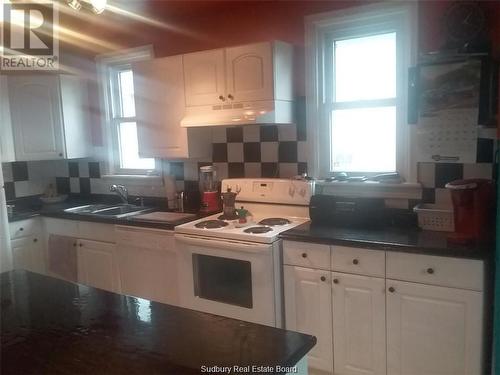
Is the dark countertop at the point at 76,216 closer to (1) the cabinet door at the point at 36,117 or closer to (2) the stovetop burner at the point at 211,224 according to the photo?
(2) the stovetop burner at the point at 211,224

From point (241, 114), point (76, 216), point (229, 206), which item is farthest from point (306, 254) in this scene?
point (76, 216)

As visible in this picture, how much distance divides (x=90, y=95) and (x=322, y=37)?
2294 mm

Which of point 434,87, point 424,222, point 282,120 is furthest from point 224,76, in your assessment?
point 424,222

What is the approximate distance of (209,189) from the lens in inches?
130

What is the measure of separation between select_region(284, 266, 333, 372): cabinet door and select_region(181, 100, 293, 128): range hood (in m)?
0.95

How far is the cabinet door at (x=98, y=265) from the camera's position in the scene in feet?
10.9

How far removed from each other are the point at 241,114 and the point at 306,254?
1012mm

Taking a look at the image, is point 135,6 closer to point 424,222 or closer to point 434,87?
point 434,87

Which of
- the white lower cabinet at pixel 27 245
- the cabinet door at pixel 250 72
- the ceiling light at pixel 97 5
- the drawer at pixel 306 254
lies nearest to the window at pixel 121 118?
the white lower cabinet at pixel 27 245

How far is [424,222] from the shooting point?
2.44 m

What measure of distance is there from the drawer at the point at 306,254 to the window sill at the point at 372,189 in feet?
2.00

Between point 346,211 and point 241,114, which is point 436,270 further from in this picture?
point 241,114

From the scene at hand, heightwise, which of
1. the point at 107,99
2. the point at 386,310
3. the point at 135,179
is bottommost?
the point at 386,310

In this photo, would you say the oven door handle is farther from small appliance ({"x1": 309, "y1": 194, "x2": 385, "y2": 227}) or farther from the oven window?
small appliance ({"x1": 309, "y1": 194, "x2": 385, "y2": 227})
